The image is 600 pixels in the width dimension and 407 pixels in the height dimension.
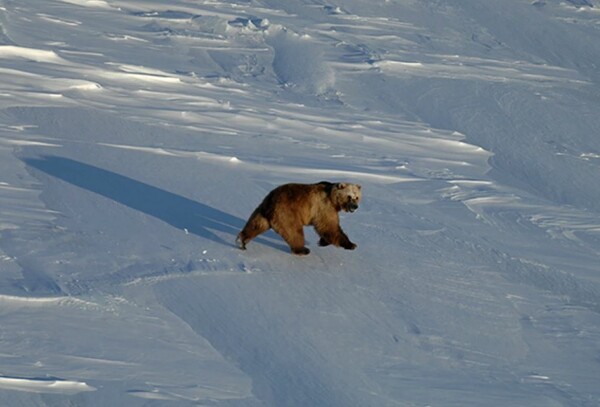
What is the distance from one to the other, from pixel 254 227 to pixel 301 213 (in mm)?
356

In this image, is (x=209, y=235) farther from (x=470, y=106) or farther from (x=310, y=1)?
(x=310, y=1)

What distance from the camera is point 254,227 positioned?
721cm

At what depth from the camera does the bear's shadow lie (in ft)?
25.4

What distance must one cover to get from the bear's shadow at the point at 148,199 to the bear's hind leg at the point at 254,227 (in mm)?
247

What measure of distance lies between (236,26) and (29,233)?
9240 millimetres

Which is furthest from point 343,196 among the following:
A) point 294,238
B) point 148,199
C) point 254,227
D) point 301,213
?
point 148,199

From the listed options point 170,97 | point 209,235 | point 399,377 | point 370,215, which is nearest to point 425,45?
point 170,97

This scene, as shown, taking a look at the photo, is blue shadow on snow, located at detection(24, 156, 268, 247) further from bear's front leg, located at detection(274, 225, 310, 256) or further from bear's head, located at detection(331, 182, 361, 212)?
bear's head, located at detection(331, 182, 361, 212)

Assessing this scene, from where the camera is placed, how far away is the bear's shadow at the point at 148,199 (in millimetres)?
7754

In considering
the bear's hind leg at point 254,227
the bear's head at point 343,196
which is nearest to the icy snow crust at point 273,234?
the bear's hind leg at point 254,227

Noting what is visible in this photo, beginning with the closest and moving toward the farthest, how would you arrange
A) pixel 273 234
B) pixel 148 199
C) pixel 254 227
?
pixel 254 227, pixel 273 234, pixel 148 199

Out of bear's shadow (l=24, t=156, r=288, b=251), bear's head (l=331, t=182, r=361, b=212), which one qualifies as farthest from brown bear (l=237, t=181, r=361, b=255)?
bear's shadow (l=24, t=156, r=288, b=251)

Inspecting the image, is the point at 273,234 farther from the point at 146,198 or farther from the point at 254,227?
the point at 146,198

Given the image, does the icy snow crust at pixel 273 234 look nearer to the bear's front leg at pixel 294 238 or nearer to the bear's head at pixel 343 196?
the bear's front leg at pixel 294 238
